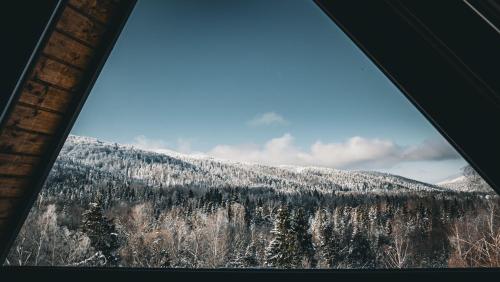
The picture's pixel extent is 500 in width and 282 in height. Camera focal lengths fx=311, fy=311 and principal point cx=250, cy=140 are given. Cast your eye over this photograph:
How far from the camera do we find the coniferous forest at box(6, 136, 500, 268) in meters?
24.6

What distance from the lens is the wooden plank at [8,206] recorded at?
1.47 m

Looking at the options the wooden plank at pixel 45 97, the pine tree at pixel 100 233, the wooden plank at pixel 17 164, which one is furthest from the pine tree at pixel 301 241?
the wooden plank at pixel 45 97

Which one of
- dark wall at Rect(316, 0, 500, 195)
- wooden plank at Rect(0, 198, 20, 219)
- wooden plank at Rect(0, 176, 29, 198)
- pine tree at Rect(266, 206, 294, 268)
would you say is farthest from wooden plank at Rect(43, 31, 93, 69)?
pine tree at Rect(266, 206, 294, 268)

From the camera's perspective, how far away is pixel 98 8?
4.42 feet

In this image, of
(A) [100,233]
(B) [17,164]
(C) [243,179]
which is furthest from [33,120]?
(C) [243,179]

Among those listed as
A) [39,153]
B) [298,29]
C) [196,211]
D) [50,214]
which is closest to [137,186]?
[196,211]

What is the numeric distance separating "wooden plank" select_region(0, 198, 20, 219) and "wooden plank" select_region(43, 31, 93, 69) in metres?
0.73

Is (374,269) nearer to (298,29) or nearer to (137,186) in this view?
(298,29)

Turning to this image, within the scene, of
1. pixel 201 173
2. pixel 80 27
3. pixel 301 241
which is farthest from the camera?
pixel 201 173

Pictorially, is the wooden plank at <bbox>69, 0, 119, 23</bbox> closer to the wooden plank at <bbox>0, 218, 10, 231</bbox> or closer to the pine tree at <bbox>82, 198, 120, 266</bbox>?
the wooden plank at <bbox>0, 218, 10, 231</bbox>

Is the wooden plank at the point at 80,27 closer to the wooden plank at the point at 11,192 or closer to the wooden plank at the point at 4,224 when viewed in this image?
the wooden plank at the point at 11,192

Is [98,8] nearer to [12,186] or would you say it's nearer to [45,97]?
[45,97]

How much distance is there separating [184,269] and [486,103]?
124cm

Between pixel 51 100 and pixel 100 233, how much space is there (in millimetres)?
27231
